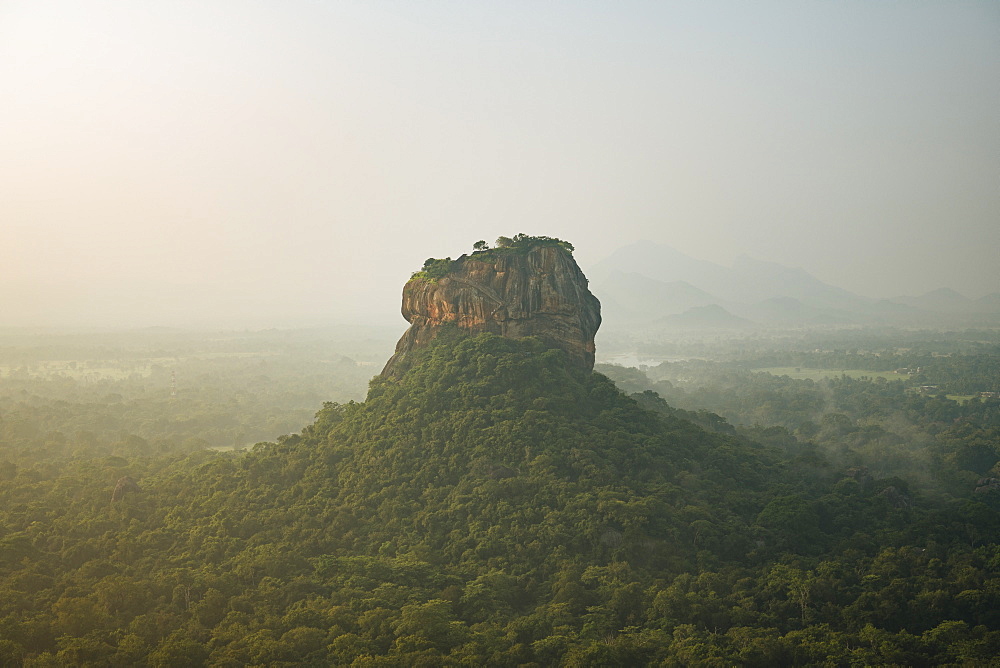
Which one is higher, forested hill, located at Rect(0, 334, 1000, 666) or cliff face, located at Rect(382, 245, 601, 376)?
cliff face, located at Rect(382, 245, 601, 376)

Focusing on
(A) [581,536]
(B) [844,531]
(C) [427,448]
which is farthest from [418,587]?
(B) [844,531]

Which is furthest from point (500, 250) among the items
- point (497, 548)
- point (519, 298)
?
point (497, 548)

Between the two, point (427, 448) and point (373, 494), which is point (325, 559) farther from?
point (427, 448)

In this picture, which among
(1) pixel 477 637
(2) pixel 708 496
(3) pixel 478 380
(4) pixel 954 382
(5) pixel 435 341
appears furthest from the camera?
(4) pixel 954 382

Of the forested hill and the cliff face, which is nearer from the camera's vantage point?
the forested hill

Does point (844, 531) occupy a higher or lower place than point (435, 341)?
lower

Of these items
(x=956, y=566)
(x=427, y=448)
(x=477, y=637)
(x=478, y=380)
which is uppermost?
(x=478, y=380)

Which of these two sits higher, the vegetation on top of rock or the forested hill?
the vegetation on top of rock
